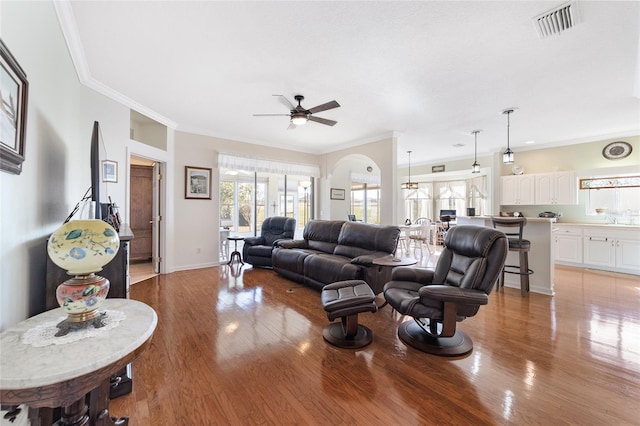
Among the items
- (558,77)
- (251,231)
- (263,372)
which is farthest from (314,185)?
(263,372)

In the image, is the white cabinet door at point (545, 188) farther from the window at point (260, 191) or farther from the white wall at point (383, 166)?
the window at point (260, 191)

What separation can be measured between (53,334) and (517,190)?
8.25 m

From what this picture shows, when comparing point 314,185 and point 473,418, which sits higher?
point 314,185

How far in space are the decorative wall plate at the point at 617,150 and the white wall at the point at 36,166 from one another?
28.4 feet

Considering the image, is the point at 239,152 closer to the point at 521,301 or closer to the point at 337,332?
the point at 337,332

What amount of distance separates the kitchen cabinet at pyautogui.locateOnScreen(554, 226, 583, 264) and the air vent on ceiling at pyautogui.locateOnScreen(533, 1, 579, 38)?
4.83 m

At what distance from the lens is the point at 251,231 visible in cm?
693

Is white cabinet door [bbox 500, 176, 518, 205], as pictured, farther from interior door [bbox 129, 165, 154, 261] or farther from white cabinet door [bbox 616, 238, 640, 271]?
interior door [bbox 129, 165, 154, 261]

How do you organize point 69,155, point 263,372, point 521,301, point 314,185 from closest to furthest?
1. point 263,372
2. point 69,155
3. point 521,301
4. point 314,185

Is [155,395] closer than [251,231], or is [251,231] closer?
[155,395]

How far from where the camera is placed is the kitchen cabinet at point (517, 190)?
644 centimetres

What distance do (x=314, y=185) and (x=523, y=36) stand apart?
219 inches

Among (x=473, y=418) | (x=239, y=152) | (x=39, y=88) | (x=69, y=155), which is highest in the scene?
(x=239, y=152)

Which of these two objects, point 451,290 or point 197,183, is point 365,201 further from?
point 451,290
